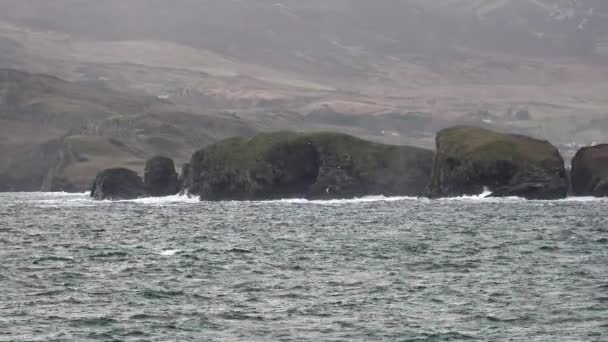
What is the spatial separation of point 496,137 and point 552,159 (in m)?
10.2

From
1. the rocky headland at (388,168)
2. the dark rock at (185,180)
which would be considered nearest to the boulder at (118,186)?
the dark rock at (185,180)

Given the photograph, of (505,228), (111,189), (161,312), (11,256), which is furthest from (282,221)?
(111,189)

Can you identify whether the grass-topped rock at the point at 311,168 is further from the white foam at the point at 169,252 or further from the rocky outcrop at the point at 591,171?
the white foam at the point at 169,252

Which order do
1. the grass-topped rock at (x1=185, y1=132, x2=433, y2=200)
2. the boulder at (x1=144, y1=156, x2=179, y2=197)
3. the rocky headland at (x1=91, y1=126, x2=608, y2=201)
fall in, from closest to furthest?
the rocky headland at (x1=91, y1=126, x2=608, y2=201) < the grass-topped rock at (x1=185, y1=132, x2=433, y2=200) < the boulder at (x1=144, y1=156, x2=179, y2=197)

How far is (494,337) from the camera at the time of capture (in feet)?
148

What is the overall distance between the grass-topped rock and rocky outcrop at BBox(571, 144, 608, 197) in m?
22.0

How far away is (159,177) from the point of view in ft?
599

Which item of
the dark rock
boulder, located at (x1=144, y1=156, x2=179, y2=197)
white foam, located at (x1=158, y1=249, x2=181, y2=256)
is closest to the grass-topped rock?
the dark rock

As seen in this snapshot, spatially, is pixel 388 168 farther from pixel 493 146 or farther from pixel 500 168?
pixel 500 168

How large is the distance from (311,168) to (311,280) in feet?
322

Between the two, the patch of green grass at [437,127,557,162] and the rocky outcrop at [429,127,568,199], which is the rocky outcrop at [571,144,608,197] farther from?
the patch of green grass at [437,127,557,162]

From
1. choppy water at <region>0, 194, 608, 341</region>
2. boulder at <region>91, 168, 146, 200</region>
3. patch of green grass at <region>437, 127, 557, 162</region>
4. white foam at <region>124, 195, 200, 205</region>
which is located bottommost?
choppy water at <region>0, 194, 608, 341</region>

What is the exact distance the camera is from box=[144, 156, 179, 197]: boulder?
182 m

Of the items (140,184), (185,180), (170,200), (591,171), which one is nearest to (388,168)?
(591,171)
